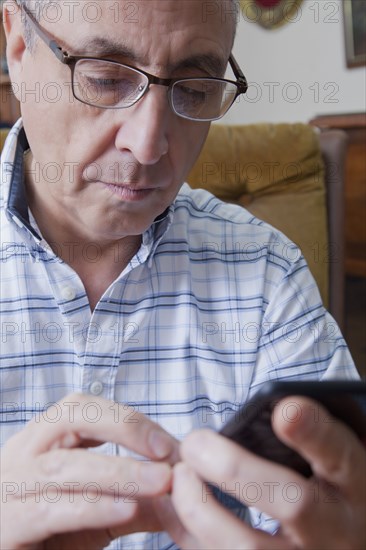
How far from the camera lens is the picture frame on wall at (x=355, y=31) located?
3131 millimetres

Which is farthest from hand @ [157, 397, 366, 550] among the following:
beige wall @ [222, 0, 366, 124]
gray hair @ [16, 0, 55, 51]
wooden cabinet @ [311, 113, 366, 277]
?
beige wall @ [222, 0, 366, 124]

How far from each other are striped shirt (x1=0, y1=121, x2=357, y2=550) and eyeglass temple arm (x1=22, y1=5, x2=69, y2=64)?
19 cm

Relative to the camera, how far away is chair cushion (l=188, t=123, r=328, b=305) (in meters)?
1.38

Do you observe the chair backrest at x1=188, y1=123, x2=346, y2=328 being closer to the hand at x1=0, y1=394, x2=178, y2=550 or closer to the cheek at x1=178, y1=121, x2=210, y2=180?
the cheek at x1=178, y1=121, x2=210, y2=180

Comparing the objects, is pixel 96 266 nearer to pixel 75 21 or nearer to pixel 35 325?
pixel 35 325

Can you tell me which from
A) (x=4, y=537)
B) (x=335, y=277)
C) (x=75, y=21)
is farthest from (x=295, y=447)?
(x=335, y=277)

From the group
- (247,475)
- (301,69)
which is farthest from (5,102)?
(247,475)

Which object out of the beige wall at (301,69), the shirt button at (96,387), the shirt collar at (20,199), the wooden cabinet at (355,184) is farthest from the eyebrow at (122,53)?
the beige wall at (301,69)

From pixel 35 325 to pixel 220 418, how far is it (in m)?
0.30

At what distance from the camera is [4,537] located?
0.55 meters

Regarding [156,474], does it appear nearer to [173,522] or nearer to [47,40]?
[173,522]

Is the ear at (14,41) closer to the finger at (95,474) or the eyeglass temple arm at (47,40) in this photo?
the eyeglass temple arm at (47,40)

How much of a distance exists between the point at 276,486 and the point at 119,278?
470 mm

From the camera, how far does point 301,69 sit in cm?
348
